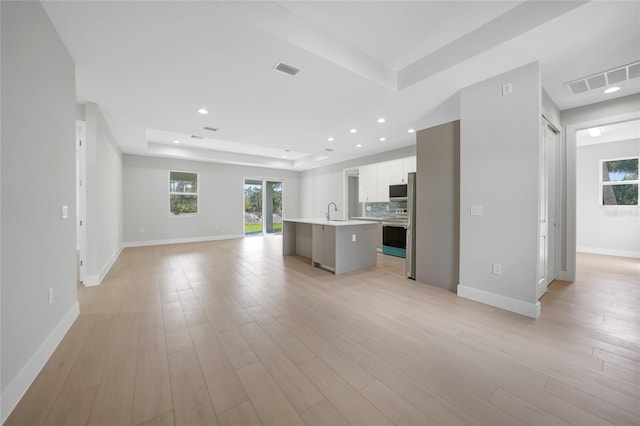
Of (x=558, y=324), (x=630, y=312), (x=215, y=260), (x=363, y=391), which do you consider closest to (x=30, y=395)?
(x=363, y=391)

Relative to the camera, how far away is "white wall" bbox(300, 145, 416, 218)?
7.35 metres

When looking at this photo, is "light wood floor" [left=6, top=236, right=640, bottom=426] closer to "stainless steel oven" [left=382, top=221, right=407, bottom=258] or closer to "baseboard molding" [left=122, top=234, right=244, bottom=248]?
"stainless steel oven" [left=382, top=221, right=407, bottom=258]

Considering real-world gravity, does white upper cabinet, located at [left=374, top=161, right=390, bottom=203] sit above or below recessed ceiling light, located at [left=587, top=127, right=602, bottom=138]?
below

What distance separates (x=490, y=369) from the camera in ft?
5.56

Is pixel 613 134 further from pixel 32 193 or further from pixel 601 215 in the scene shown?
pixel 32 193

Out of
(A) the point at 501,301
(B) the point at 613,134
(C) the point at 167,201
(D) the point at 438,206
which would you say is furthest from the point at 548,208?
(C) the point at 167,201

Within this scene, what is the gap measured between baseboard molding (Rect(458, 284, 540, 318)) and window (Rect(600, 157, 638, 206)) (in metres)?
5.49

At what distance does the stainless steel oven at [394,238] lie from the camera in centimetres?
560

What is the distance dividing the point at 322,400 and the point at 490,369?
1228 millimetres

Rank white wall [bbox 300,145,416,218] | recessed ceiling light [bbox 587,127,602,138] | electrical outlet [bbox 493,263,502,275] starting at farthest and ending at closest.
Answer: white wall [bbox 300,145,416,218] → recessed ceiling light [bbox 587,127,602,138] → electrical outlet [bbox 493,263,502,275]

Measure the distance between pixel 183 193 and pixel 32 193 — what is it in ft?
21.9

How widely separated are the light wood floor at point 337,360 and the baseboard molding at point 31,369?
5 centimetres

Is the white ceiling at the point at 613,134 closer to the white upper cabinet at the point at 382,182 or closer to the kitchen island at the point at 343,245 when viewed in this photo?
the white upper cabinet at the point at 382,182

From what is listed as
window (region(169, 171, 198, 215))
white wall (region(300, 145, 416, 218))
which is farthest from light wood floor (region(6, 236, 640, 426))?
white wall (region(300, 145, 416, 218))
